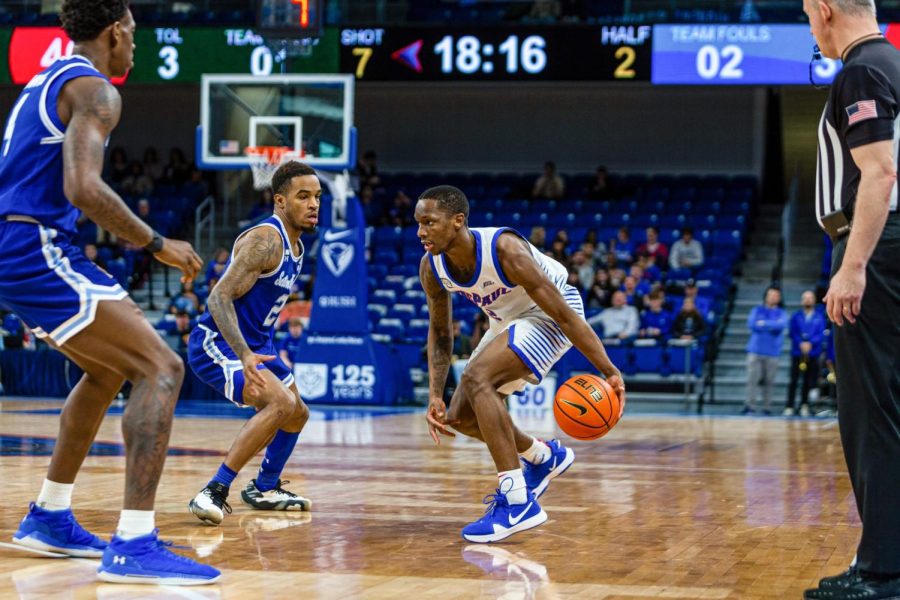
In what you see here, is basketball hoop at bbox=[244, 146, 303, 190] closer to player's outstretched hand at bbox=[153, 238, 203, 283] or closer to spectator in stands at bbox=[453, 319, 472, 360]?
spectator in stands at bbox=[453, 319, 472, 360]

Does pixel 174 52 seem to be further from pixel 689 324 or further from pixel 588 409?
pixel 588 409

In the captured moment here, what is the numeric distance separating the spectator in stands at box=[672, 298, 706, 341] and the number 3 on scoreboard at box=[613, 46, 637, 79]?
3.90m

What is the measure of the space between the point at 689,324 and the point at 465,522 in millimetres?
11332

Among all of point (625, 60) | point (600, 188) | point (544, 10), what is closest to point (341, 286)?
point (625, 60)

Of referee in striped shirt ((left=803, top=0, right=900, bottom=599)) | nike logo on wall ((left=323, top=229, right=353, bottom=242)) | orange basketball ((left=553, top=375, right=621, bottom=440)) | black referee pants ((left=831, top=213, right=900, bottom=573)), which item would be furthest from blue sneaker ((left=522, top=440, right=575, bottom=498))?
nike logo on wall ((left=323, top=229, right=353, bottom=242))

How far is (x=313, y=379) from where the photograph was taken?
1716 centimetres

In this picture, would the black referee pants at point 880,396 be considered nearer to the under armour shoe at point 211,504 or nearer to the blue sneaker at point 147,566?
the blue sneaker at point 147,566

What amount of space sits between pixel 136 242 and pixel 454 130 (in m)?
21.0

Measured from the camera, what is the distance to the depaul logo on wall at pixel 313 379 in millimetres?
17141

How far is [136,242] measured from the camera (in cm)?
441

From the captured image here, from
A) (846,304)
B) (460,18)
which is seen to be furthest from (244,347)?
(460,18)

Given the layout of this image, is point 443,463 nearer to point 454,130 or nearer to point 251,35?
point 251,35

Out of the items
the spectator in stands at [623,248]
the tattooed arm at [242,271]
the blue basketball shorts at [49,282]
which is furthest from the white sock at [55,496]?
the spectator in stands at [623,248]

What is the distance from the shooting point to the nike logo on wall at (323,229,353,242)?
17.1 metres
